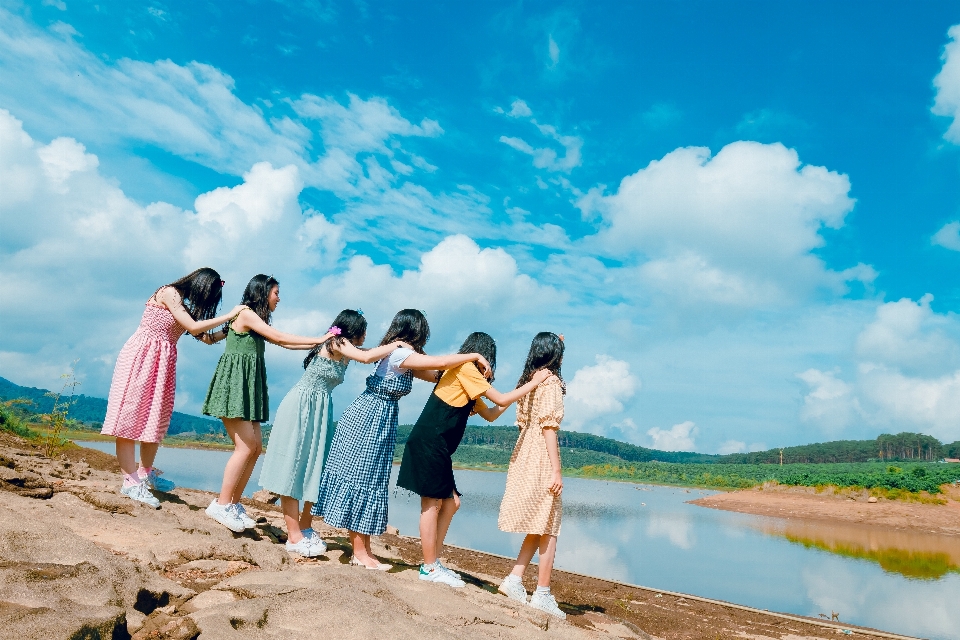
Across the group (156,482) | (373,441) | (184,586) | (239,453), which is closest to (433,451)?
(373,441)

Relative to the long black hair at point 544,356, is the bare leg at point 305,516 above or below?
below

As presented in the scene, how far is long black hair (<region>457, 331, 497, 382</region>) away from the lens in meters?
4.37

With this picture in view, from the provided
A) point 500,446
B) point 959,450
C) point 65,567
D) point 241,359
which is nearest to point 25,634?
point 65,567

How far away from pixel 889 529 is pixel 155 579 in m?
26.0

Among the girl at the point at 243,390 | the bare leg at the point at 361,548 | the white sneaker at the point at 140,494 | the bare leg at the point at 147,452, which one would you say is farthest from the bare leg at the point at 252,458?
the bare leg at the point at 361,548

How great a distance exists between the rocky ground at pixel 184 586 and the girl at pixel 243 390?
22cm

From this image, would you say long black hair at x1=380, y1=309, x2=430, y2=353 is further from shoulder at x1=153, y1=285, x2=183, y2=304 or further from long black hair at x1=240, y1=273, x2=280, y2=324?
shoulder at x1=153, y1=285, x2=183, y2=304

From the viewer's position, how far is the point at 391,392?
4.32m

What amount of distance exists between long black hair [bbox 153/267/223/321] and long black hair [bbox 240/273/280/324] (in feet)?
1.41

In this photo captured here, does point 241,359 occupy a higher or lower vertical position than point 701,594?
higher

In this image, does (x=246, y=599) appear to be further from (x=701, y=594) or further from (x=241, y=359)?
(x=701, y=594)

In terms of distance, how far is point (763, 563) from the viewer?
11633 mm

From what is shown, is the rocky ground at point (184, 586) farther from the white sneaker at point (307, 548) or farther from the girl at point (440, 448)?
the girl at point (440, 448)

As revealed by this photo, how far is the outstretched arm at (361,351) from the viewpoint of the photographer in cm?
423
